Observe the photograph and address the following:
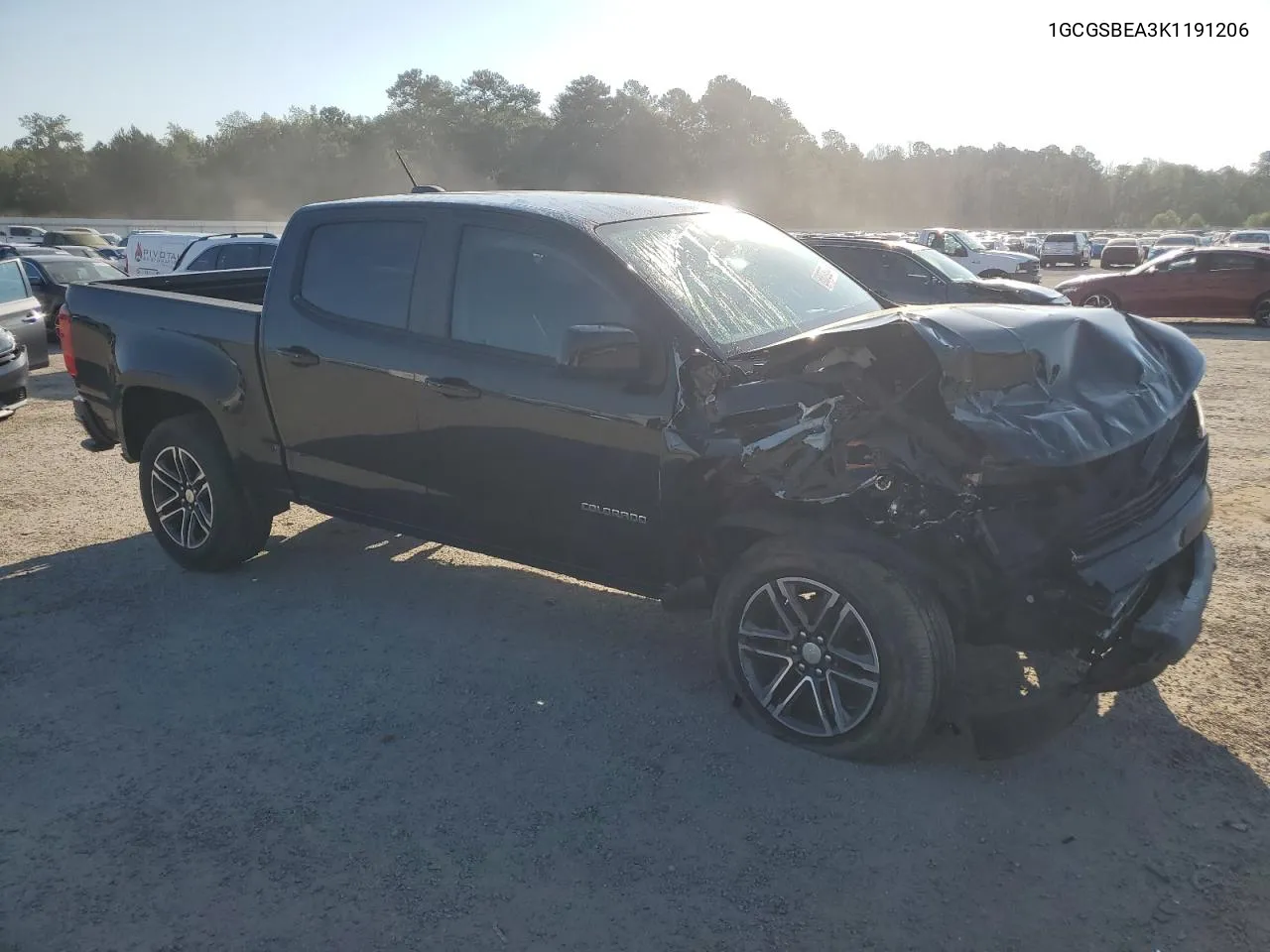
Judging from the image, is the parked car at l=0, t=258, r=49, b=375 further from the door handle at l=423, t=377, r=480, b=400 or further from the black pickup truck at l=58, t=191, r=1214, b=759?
the door handle at l=423, t=377, r=480, b=400

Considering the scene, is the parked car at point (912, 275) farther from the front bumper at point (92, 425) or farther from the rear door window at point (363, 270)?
the front bumper at point (92, 425)

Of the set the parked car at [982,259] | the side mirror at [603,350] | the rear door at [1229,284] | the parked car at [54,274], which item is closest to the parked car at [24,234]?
the parked car at [54,274]

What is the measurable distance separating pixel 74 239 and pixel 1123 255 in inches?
1454

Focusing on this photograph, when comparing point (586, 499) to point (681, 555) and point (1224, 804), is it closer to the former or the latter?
point (681, 555)

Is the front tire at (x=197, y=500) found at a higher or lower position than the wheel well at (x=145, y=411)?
lower

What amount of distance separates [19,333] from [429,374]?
372 inches

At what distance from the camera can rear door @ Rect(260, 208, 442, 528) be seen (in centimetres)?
449

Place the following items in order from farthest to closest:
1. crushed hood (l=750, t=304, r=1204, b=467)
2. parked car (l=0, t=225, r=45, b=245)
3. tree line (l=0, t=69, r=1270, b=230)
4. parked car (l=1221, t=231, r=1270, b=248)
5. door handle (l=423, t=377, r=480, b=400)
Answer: tree line (l=0, t=69, r=1270, b=230) → parked car (l=1221, t=231, r=1270, b=248) → parked car (l=0, t=225, r=45, b=245) → door handle (l=423, t=377, r=480, b=400) → crushed hood (l=750, t=304, r=1204, b=467)

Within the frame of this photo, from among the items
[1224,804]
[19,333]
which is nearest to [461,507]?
[1224,804]

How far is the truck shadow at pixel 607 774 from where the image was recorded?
2.88 meters

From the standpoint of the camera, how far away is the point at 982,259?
Answer: 23984 millimetres

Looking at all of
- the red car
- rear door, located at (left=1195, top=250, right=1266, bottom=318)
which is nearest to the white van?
the red car

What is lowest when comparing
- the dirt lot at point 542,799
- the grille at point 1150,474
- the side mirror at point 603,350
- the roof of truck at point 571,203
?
the dirt lot at point 542,799

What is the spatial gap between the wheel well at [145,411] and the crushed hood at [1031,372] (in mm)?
3524
